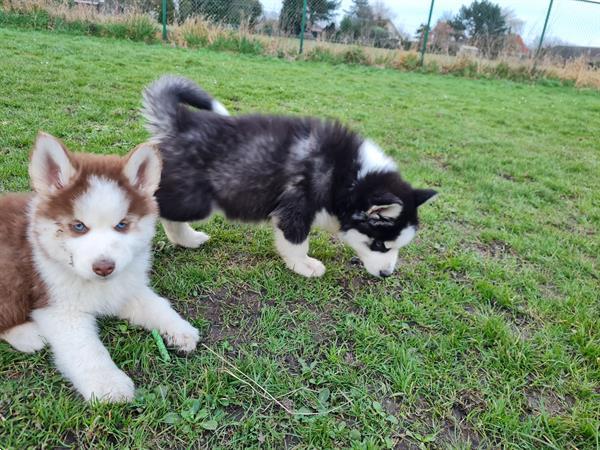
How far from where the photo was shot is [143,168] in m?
2.11

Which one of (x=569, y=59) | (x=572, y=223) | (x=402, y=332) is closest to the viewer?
(x=402, y=332)

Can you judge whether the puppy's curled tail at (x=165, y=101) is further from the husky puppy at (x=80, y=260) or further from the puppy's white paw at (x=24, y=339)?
the puppy's white paw at (x=24, y=339)

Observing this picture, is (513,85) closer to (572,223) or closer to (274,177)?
(572,223)

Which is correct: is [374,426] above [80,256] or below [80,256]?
below

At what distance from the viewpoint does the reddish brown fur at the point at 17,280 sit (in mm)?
2064

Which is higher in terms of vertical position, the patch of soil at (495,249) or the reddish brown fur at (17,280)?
the reddish brown fur at (17,280)

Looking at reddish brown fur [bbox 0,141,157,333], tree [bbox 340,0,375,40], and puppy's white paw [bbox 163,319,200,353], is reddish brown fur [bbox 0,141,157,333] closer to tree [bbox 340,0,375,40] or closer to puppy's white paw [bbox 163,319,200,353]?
puppy's white paw [bbox 163,319,200,353]

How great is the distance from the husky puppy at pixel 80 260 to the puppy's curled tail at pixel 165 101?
1.08 meters

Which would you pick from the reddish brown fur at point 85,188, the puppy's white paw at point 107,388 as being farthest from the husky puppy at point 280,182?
the puppy's white paw at point 107,388

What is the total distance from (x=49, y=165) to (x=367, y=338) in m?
1.91

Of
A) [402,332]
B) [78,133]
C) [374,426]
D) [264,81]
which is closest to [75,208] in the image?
[374,426]

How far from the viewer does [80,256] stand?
183 centimetres

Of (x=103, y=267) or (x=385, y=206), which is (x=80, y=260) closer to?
(x=103, y=267)

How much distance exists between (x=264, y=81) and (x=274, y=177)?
25.1 feet
